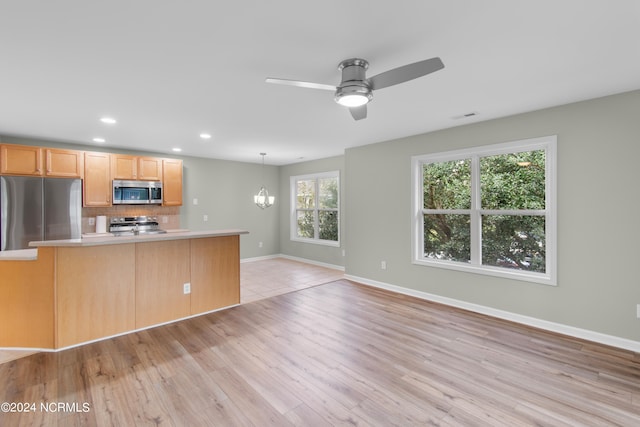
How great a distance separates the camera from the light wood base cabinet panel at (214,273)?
3.67 metres

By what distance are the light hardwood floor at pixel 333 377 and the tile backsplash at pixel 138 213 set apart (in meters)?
2.89

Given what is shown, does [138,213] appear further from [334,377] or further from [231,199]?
[334,377]

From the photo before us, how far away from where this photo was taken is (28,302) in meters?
2.76

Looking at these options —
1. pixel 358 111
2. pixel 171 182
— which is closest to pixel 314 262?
pixel 171 182

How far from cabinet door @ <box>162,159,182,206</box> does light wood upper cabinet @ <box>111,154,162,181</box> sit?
0.34 ft

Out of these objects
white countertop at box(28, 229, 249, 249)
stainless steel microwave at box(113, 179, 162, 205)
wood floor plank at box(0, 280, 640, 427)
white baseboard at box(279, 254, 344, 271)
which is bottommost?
wood floor plank at box(0, 280, 640, 427)

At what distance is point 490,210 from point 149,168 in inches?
218

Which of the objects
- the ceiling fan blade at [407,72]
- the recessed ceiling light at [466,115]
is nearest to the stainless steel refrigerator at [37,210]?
the ceiling fan blade at [407,72]

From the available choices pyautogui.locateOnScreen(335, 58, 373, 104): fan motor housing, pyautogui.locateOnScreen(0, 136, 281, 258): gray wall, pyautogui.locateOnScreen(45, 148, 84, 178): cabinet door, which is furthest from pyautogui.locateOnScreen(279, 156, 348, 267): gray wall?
pyautogui.locateOnScreen(45, 148, 84, 178): cabinet door

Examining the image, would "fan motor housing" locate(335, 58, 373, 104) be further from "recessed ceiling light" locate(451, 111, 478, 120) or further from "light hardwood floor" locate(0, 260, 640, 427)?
"light hardwood floor" locate(0, 260, 640, 427)

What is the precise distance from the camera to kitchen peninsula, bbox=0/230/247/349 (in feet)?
9.05

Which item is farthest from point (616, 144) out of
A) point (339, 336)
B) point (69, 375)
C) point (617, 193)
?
point (69, 375)

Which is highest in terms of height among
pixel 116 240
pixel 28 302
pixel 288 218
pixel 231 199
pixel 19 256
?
pixel 231 199

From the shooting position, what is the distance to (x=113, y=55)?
2.07 metres
